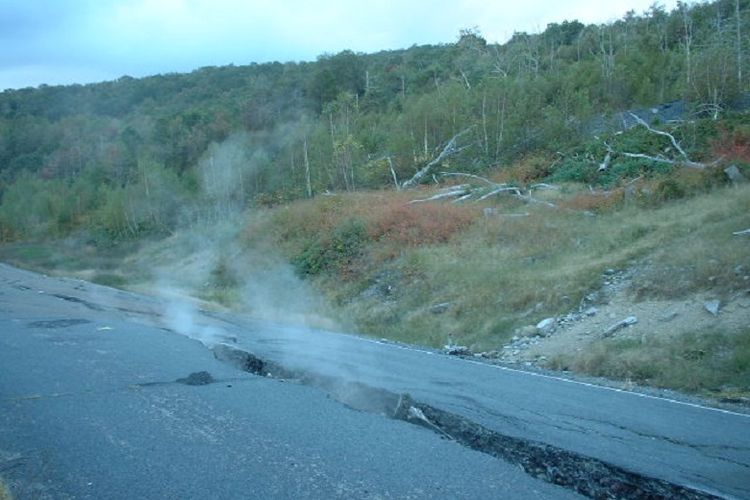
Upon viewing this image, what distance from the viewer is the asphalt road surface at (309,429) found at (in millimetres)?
6016

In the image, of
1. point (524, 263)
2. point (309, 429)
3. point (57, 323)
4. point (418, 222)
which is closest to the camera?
point (309, 429)

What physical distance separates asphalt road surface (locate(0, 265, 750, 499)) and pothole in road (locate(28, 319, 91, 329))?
1735mm

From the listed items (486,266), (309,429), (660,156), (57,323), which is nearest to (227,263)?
(486,266)

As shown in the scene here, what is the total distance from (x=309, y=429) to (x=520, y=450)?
6.75 feet

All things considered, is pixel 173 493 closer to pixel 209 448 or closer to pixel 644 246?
pixel 209 448

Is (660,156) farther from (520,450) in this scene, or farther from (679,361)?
(520,450)

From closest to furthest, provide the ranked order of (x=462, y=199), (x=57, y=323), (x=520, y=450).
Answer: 1. (x=520, y=450)
2. (x=57, y=323)
3. (x=462, y=199)

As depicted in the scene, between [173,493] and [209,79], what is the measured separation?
119 m

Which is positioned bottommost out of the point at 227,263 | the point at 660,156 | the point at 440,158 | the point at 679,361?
the point at 227,263

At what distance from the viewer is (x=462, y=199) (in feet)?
112

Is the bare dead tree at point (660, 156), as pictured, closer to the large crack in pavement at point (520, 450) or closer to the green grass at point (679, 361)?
the green grass at point (679, 361)

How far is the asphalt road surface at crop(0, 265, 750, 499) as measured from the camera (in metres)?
6.02

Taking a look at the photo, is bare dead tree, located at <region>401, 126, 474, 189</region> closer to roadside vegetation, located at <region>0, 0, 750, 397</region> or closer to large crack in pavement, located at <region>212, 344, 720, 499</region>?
roadside vegetation, located at <region>0, 0, 750, 397</region>

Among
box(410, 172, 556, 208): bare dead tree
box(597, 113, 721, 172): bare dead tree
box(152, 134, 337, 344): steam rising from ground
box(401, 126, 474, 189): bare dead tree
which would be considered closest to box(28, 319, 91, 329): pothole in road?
box(152, 134, 337, 344): steam rising from ground
